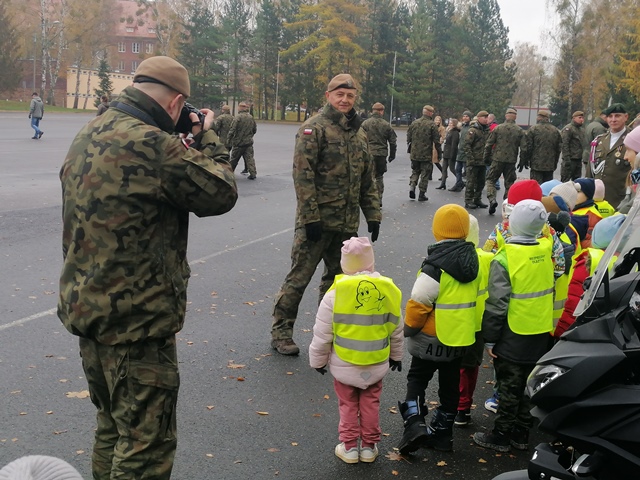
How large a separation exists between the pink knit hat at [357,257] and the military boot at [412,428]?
3.04 feet

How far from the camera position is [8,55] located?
76.9m

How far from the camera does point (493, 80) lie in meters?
70.4

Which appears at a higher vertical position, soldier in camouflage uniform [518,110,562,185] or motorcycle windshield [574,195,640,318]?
soldier in camouflage uniform [518,110,562,185]

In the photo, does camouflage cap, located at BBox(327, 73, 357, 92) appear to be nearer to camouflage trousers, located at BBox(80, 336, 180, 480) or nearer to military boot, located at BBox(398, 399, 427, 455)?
military boot, located at BBox(398, 399, 427, 455)

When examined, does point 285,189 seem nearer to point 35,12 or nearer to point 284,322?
point 284,322

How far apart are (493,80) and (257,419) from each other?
69.5m

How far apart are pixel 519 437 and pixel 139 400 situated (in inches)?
107

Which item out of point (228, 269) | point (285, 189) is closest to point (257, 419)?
point (228, 269)

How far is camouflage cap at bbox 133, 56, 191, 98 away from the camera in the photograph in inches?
129

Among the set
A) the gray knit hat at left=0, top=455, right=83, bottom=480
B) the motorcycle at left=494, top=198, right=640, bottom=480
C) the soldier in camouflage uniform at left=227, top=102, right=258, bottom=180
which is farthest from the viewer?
the soldier in camouflage uniform at left=227, top=102, right=258, bottom=180

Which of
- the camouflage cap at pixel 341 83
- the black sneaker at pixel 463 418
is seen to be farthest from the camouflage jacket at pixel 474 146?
the black sneaker at pixel 463 418

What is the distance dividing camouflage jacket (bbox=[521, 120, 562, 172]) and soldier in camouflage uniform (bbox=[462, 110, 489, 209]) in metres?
1.05

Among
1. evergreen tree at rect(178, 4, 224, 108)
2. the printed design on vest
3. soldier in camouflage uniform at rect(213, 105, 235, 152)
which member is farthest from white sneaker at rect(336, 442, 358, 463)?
evergreen tree at rect(178, 4, 224, 108)

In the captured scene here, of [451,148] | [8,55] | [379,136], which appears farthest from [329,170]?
[8,55]
